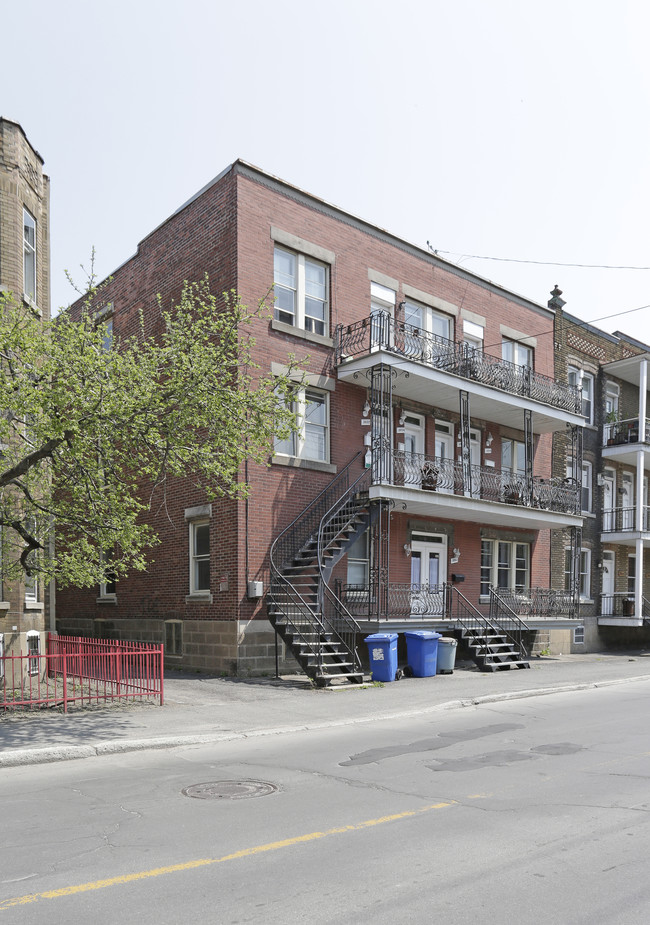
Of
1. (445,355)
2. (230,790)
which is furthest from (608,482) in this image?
(230,790)

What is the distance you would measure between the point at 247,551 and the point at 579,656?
44.8 ft

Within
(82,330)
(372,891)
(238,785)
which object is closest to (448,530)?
(82,330)

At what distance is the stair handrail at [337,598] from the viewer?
1808 cm

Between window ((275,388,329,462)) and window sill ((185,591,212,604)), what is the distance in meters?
3.91

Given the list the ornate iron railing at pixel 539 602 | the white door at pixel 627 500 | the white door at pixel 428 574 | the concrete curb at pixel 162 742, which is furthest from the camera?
the white door at pixel 627 500

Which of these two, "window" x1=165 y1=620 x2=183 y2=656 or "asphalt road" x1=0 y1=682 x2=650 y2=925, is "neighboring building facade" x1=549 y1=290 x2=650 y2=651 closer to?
"window" x1=165 y1=620 x2=183 y2=656

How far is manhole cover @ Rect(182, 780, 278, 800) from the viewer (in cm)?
769

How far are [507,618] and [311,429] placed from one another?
8.59 meters

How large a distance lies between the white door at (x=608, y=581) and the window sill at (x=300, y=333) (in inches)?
625

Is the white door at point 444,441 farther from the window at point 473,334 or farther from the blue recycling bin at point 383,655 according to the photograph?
the blue recycling bin at point 383,655

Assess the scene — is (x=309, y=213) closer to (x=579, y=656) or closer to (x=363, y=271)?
(x=363, y=271)

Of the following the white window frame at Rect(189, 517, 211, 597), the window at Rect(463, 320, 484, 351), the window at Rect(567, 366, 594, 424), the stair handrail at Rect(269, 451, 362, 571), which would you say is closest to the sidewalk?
the white window frame at Rect(189, 517, 211, 597)

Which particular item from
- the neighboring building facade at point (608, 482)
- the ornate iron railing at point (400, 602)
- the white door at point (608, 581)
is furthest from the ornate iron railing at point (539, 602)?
the white door at point (608, 581)

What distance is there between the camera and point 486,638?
812 inches
